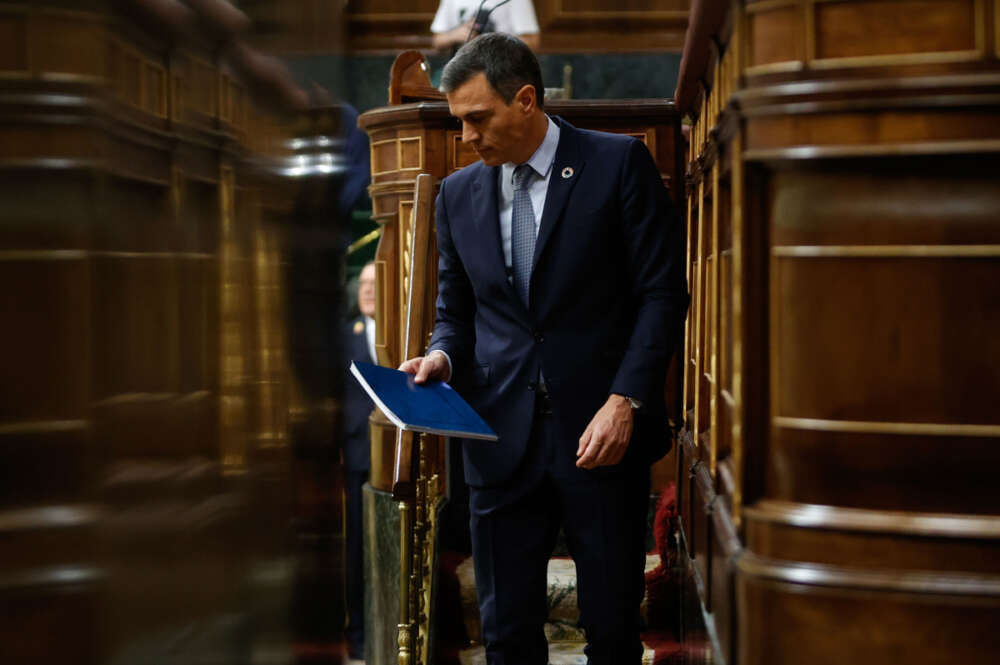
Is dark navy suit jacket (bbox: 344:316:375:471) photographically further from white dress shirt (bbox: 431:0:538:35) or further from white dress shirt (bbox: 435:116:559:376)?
white dress shirt (bbox: 435:116:559:376)

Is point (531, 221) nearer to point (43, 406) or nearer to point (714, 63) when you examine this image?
point (714, 63)

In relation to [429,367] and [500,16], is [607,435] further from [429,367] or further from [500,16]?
[500,16]

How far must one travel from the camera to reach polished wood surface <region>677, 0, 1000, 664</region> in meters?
1.10

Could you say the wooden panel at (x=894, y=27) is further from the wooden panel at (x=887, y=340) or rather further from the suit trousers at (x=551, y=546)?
the suit trousers at (x=551, y=546)

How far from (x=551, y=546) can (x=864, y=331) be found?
86 centimetres

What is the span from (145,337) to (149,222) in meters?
0.03

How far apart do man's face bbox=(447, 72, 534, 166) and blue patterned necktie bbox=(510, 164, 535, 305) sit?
0.20 ft

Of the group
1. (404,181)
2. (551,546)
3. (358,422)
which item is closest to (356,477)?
(358,422)

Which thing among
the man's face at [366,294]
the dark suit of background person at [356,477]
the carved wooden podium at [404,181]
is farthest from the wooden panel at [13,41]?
the man's face at [366,294]

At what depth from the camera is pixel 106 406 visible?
0.21 metres

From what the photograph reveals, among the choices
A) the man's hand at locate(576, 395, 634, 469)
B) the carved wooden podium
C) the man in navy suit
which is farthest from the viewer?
the carved wooden podium

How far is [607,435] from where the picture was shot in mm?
1623

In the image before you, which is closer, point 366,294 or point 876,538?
point 876,538

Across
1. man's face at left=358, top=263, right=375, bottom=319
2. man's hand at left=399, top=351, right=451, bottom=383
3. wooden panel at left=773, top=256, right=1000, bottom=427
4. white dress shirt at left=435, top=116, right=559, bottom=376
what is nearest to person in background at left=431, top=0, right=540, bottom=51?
man's face at left=358, top=263, right=375, bottom=319
